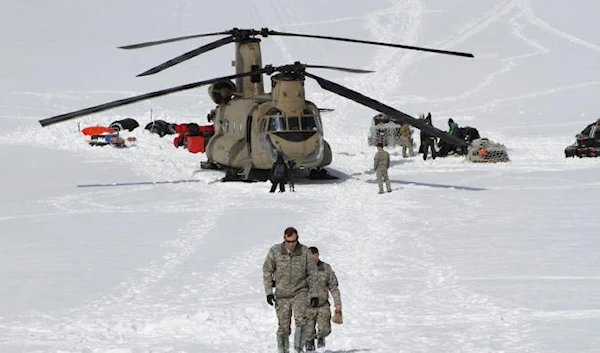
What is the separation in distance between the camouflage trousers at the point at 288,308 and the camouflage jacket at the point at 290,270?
0.16 feet

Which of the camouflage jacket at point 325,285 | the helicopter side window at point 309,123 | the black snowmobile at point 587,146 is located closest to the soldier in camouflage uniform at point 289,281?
the camouflage jacket at point 325,285

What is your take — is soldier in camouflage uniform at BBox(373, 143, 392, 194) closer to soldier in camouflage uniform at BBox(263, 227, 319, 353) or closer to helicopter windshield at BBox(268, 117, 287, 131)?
helicopter windshield at BBox(268, 117, 287, 131)

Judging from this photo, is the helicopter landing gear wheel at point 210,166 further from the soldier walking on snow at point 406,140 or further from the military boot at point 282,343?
the military boot at point 282,343

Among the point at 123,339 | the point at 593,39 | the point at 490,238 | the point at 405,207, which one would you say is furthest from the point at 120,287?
the point at 593,39

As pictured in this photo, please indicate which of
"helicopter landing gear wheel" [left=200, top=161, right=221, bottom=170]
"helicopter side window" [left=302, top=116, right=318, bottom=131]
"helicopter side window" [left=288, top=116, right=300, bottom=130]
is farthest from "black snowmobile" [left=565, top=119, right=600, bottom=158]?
"helicopter landing gear wheel" [left=200, top=161, right=221, bottom=170]

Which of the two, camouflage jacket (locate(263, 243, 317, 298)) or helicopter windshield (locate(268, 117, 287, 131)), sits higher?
helicopter windshield (locate(268, 117, 287, 131))

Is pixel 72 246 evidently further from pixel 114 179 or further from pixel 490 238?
pixel 114 179

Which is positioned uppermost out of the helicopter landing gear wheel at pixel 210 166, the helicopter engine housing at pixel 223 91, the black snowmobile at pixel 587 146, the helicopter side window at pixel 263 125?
the helicopter engine housing at pixel 223 91

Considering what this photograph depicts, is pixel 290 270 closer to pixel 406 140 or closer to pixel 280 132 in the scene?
pixel 280 132

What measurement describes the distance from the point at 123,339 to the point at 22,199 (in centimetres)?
1484

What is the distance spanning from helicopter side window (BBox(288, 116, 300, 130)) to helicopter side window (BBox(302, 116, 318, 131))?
0.17 metres

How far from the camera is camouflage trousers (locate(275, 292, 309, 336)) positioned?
1014cm

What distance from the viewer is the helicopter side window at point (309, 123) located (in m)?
27.7

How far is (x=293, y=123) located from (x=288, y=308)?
1765 centimetres
